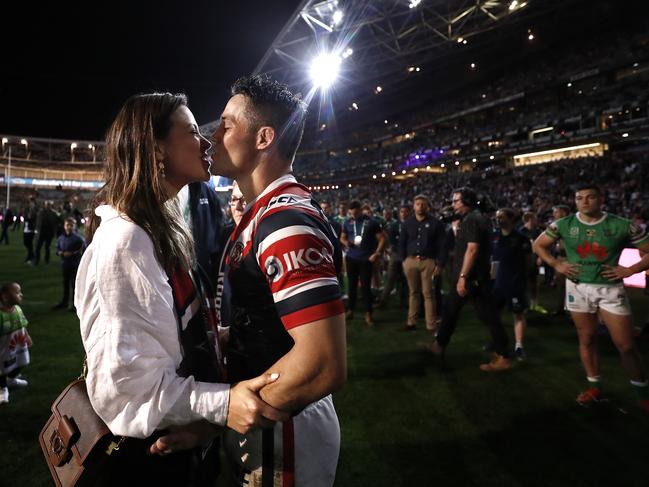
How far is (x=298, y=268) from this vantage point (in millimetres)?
1044

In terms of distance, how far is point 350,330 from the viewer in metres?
6.35

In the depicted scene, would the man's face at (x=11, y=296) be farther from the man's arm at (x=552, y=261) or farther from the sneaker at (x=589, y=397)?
the sneaker at (x=589, y=397)

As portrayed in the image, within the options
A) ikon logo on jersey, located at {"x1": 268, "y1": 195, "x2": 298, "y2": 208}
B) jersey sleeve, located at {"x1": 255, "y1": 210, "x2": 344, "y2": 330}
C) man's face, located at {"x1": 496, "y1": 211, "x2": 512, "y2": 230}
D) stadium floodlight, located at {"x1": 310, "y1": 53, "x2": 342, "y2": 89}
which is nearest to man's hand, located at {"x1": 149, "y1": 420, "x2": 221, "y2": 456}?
jersey sleeve, located at {"x1": 255, "y1": 210, "x2": 344, "y2": 330}

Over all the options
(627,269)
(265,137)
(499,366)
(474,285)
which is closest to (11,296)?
(265,137)

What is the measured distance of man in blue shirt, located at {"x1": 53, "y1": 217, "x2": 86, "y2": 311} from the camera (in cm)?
709

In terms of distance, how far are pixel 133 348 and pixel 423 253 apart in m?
5.82

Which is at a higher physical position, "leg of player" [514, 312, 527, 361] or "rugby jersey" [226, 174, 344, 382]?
"rugby jersey" [226, 174, 344, 382]

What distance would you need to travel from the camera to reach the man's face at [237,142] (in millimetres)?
1500

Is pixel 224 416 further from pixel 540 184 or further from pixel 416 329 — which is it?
pixel 540 184

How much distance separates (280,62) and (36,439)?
1939 centimetres

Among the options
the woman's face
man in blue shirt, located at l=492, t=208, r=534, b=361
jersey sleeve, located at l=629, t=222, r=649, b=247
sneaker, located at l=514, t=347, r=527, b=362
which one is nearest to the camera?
the woman's face

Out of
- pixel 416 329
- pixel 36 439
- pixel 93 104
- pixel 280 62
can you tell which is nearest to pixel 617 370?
pixel 416 329

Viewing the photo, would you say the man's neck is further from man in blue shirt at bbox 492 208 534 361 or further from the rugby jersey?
man in blue shirt at bbox 492 208 534 361

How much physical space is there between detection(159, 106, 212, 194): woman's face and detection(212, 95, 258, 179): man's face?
11cm
